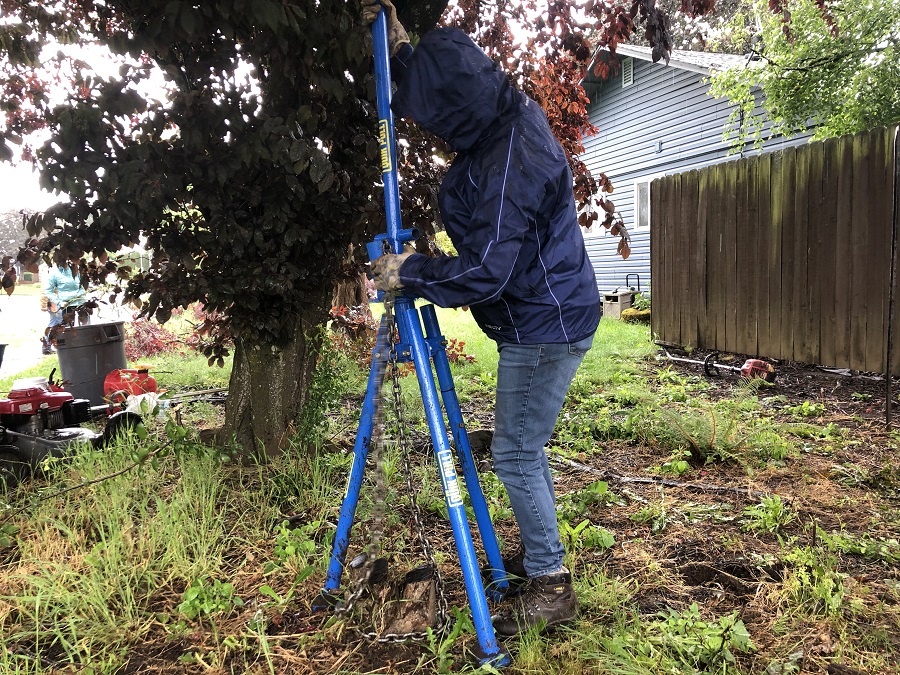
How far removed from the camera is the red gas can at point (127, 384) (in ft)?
15.3

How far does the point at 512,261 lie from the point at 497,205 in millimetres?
178

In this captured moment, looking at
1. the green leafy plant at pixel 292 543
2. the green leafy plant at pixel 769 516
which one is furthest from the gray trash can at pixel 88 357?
the green leafy plant at pixel 769 516

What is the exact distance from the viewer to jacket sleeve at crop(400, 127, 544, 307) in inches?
71.6

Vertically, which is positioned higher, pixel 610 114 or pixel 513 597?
pixel 610 114

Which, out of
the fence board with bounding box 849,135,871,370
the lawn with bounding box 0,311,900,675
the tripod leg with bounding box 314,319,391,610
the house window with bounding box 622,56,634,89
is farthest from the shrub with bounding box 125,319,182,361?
the house window with bounding box 622,56,634,89

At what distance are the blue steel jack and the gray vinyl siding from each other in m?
9.57

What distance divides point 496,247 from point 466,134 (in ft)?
1.46

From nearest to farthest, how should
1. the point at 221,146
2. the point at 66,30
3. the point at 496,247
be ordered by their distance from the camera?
1. the point at 496,247
2. the point at 221,146
3. the point at 66,30

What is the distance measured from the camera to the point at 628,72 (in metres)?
14.2

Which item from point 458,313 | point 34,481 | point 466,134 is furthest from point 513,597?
point 458,313

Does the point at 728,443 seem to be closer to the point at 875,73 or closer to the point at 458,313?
the point at 875,73

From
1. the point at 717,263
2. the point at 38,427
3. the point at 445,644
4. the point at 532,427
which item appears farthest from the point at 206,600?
the point at 717,263

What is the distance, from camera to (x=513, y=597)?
2369 mm

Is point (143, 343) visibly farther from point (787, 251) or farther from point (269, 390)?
point (787, 251)
